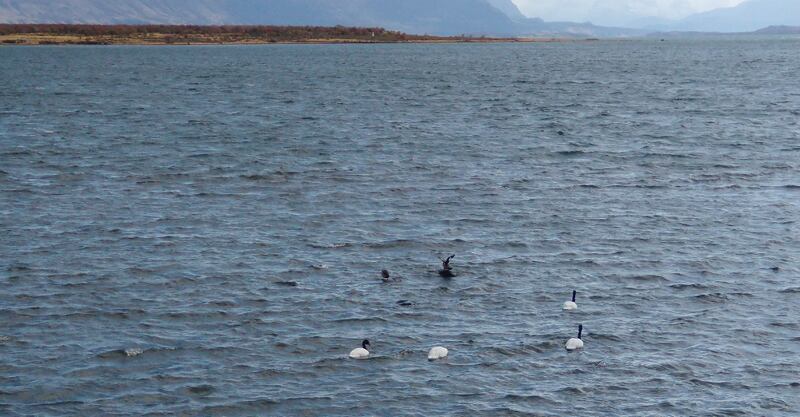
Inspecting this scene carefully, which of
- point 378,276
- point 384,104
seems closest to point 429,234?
point 378,276

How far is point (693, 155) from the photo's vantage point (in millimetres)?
54188

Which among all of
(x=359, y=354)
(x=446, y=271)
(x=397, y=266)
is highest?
(x=446, y=271)

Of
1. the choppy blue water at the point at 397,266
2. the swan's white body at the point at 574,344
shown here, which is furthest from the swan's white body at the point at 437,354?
the swan's white body at the point at 574,344

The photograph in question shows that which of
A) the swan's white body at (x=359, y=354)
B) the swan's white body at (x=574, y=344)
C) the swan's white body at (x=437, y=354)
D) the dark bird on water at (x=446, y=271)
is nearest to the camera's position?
the swan's white body at (x=437, y=354)

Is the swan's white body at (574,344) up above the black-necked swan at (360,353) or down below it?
above

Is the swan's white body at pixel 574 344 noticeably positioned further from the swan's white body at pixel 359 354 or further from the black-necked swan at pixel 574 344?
the swan's white body at pixel 359 354

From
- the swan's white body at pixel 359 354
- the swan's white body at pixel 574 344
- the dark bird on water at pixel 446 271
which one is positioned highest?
the dark bird on water at pixel 446 271

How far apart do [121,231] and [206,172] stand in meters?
12.7

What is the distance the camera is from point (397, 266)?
106 ft

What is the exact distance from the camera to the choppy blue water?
22.9 metres

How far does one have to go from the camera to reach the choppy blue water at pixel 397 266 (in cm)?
2292

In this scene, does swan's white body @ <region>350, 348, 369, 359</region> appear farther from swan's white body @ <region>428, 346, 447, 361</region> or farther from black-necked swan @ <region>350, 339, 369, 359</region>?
swan's white body @ <region>428, 346, 447, 361</region>

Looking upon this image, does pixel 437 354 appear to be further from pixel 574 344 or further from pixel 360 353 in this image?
pixel 574 344

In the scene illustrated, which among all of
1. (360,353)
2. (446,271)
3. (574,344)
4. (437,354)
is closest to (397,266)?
(446,271)
